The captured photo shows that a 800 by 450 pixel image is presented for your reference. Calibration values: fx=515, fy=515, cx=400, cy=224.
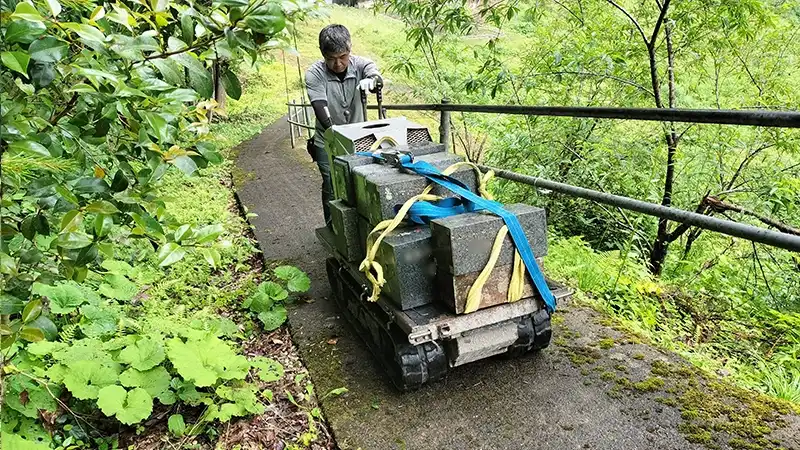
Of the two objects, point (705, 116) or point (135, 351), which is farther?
Result: point (135, 351)

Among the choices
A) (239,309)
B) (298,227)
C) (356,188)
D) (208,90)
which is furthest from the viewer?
(298,227)

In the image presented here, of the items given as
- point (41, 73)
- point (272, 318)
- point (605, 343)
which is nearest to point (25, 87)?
point (41, 73)

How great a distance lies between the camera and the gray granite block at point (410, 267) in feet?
7.91

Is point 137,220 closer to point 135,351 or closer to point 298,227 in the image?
point 135,351

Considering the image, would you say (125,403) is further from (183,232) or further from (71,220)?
(71,220)

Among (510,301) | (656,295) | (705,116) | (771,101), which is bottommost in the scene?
(656,295)

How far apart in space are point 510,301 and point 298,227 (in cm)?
359

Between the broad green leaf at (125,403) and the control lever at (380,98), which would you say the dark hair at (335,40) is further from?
the broad green leaf at (125,403)

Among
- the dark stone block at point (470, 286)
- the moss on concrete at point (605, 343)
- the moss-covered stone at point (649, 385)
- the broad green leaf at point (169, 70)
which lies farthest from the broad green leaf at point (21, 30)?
the moss on concrete at point (605, 343)

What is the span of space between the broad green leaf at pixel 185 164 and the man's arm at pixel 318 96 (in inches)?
99.2

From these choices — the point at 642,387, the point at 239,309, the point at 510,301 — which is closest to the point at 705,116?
the point at 510,301

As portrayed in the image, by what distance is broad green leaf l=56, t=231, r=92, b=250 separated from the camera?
1270 mm

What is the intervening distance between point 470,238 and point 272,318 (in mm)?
1863

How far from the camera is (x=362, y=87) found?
396cm
